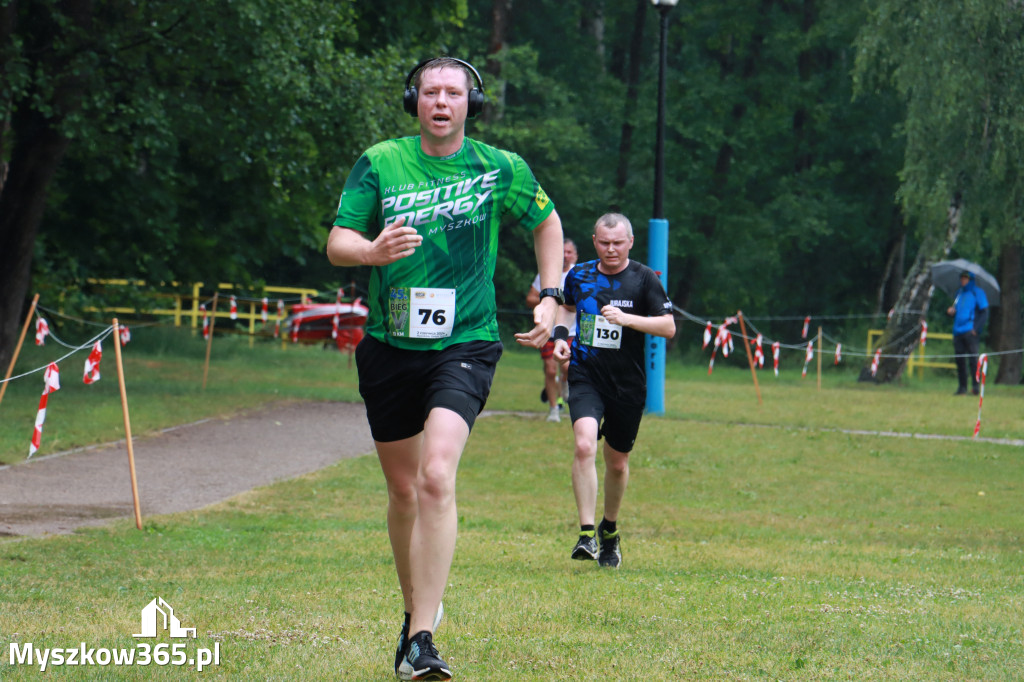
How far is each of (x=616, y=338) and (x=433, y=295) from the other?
3566mm

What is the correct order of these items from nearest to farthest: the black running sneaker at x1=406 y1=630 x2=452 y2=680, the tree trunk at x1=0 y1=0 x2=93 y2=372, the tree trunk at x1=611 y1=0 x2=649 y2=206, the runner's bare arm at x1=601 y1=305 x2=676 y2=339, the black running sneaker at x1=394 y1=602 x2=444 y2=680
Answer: the black running sneaker at x1=406 y1=630 x2=452 y2=680 → the black running sneaker at x1=394 y1=602 x2=444 y2=680 → the runner's bare arm at x1=601 y1=305 x2=676 y2=339 → the tree trunk at x1=0 y1=0 x2=93 y2=372 → the tree trunk at x1=611 y1=0 x2=649 y2=206

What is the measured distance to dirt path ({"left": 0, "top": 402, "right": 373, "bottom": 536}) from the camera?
10.0m

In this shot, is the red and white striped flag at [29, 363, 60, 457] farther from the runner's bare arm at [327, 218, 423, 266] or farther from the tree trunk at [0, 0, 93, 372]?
the tree trunk at [0, 0, 93, 372]

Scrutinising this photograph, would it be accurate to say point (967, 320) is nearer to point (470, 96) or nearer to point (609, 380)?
point (609, 380)

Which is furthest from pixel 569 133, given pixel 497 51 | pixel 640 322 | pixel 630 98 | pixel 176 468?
pixel 640 322

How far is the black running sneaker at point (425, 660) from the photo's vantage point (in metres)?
4.38

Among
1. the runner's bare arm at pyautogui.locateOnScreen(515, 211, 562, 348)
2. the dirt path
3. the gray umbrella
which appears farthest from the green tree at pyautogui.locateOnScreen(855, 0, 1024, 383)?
the runner's bare arm at pyautogui.locateOnScreen(515, 211, 562, 348)

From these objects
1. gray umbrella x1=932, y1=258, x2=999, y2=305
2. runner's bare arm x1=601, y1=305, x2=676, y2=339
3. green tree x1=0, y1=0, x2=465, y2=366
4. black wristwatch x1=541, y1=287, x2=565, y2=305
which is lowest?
runner's bare arm x1=601, y1=305, x2=676, y2=339

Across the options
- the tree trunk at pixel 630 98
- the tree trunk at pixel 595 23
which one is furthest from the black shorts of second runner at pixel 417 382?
the tree trunk at pixel 595 23

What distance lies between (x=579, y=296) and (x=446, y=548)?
13.1 feet

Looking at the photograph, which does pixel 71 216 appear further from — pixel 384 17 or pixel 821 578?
pixel 821 578

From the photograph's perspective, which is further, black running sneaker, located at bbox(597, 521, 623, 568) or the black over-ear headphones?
black running sneaker, located at bbox(597, 521, 623, 568)

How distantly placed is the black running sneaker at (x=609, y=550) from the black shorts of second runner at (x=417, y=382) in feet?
11.1

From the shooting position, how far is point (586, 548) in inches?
319
